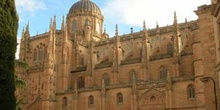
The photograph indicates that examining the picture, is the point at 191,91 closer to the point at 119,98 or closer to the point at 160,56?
the point at 160,56

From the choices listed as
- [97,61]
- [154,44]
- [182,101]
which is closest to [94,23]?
[97,61]

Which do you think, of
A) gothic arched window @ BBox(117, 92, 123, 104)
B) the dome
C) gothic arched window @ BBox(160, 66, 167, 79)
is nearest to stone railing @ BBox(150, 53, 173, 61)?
gothic arched window @ BBox(160, 66, 167, 79)

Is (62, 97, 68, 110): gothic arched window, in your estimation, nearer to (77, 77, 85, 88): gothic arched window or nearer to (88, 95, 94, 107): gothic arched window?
(88, 95, 94, 107): gothic arched window

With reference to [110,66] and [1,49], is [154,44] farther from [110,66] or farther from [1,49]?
[1,49]

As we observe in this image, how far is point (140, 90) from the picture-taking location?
44656mm

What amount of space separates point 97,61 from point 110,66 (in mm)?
4465

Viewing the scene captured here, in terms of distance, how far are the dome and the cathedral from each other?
4.63m

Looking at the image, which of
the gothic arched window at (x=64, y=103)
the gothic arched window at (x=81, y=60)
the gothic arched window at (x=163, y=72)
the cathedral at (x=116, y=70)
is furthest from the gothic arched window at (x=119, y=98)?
the gothic arched window at (x=81, y=60)

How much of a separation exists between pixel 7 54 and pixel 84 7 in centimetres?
4991

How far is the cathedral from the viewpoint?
138 feet

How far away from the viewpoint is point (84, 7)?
223 feet

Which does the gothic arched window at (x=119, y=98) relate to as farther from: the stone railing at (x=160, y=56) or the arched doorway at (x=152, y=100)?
the stone railing at (x=160, y=56)

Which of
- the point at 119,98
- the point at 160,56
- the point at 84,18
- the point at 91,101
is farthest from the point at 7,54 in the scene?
the point at 84,18

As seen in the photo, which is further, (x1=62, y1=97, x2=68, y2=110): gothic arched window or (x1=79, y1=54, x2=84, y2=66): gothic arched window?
(x1=79, y1=54, x2=84, y2=66): gothic arched window
